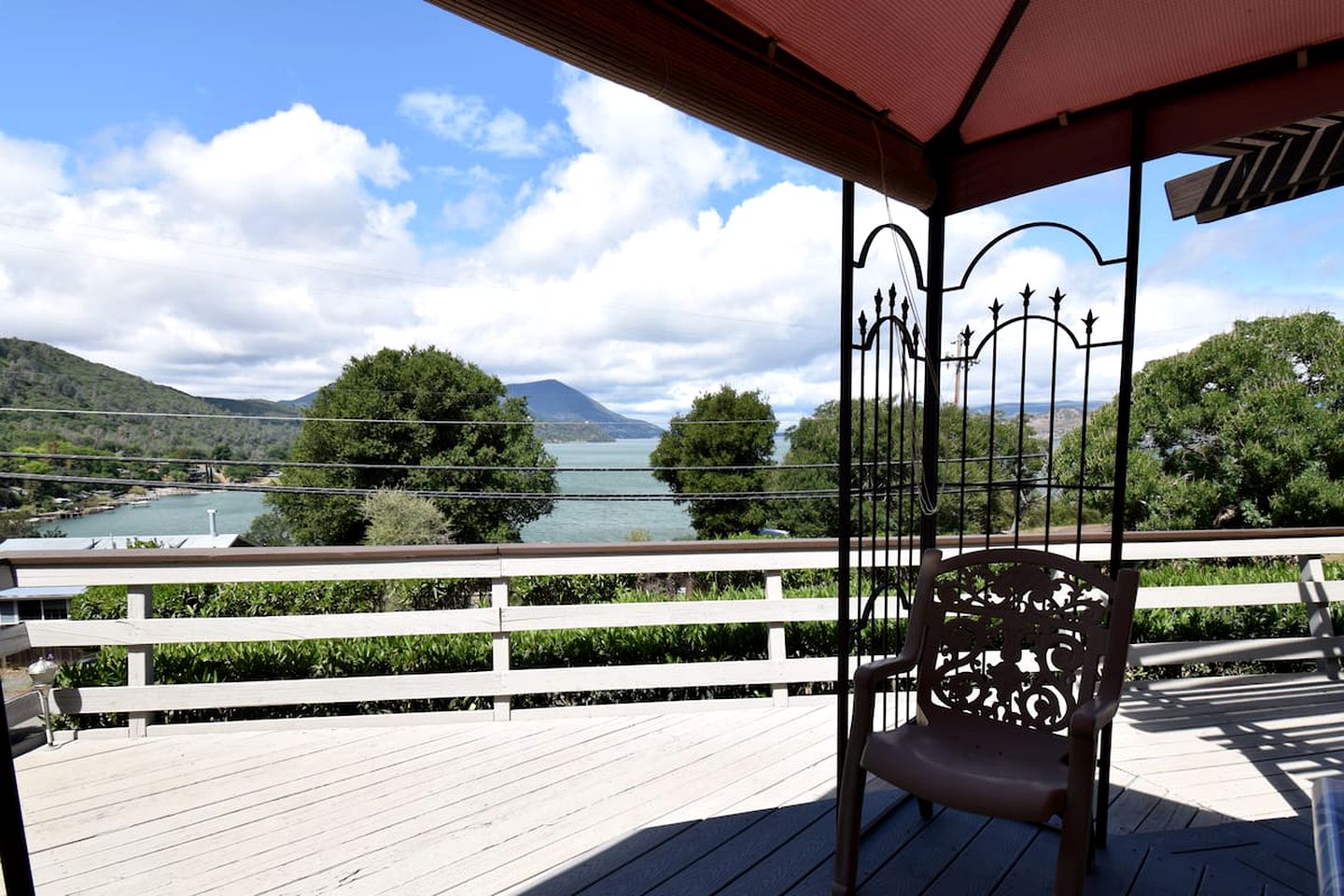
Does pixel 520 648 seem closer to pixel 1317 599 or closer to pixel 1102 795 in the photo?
pixel 1102 795

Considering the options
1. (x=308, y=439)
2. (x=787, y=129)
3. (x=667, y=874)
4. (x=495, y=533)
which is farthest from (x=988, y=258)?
(x=308, y=439)

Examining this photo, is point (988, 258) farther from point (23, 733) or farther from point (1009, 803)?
point (23, 733)

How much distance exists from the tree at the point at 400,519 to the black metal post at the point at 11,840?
1598cm

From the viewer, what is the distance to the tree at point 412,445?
19812 mm

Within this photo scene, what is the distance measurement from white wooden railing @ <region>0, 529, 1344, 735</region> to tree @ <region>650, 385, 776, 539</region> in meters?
15.8

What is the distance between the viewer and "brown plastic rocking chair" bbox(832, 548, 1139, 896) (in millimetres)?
1350

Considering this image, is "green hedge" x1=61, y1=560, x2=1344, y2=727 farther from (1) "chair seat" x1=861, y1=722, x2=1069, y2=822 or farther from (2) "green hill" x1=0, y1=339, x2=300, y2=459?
(2) "green hill" x1=0, y1=339, x2=300, y2=459

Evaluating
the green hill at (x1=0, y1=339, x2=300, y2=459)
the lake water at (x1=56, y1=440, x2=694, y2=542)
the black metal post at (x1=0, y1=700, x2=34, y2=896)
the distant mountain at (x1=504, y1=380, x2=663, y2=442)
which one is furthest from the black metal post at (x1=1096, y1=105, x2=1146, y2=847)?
the distant mountain at (x1=504, y1=380, x2=663, y2=442)

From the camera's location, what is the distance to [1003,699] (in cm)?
174

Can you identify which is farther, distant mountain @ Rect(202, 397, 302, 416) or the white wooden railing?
distant mountain @ Rect(202, 397, 302, 416)

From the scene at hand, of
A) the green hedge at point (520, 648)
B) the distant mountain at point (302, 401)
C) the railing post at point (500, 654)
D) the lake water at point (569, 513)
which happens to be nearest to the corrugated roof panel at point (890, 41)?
the railing post at point (500, 654)

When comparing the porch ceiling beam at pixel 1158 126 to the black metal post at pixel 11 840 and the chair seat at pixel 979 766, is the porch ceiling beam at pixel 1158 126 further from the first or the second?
the black metal post at pixel 11 840

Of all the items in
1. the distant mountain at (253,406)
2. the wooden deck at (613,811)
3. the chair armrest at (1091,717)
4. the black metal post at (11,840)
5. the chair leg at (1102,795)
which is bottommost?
the wooden deck at (613,811)

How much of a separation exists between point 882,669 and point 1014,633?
0.41 metres
